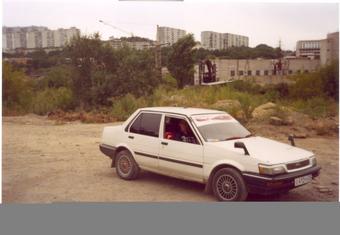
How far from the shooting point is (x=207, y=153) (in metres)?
7.11

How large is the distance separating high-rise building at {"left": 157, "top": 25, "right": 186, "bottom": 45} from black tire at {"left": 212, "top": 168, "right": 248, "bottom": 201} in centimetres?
286

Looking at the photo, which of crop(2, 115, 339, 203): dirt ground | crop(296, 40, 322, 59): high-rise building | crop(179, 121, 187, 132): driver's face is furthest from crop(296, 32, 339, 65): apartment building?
crop(179, 121, 187, 132): driver's face

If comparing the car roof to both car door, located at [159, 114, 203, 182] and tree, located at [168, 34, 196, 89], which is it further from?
tree, located at [168, 34, 196, 89]

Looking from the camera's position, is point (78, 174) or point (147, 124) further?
point (78, 174)

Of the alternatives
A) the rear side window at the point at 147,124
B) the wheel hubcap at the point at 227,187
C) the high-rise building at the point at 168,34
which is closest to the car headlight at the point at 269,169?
the wheel hubcap at the point at 227,187

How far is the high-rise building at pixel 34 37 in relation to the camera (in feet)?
26.4

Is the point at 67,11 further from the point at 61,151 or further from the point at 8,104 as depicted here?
the point at 61,151

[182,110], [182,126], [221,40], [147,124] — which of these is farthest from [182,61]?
[182,126]

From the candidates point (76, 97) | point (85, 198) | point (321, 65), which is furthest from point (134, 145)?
point (321, 65)

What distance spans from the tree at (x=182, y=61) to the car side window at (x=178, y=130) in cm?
130

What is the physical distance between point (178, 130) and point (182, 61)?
1723mm

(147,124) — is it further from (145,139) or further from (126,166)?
(126,166)

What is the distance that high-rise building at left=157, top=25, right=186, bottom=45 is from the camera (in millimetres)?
8445

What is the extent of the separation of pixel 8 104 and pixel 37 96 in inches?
34.0
